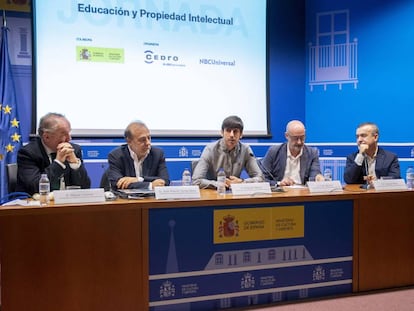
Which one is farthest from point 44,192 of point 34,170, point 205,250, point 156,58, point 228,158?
point 156,58

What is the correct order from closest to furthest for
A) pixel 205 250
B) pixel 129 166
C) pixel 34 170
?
1. pixel 205 250
2. pixel 34 170
3. pixel 129 166

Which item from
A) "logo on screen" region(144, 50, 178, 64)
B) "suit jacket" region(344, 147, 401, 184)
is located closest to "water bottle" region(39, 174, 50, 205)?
"suit jacket" region(344, 147, 401, 184)

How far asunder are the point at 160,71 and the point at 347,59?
198cm

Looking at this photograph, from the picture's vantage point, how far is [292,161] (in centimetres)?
347

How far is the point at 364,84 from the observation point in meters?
4.59

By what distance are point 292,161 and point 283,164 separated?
0.08 metres

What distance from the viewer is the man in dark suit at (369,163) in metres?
3.22

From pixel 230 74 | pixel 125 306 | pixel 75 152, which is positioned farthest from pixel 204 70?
pixel 125 306

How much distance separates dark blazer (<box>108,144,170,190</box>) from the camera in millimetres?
2928

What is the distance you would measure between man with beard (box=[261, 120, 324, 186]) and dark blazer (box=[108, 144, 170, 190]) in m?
0.85

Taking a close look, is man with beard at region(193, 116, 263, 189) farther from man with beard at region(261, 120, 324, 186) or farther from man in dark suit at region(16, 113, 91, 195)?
man in dark suit at region(16, 113, 91, 195)

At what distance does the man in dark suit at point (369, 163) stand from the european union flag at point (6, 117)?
9.28ft

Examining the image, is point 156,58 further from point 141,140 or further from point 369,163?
point 369,163

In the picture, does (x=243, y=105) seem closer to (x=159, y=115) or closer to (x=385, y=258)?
(x=159, y=115)
